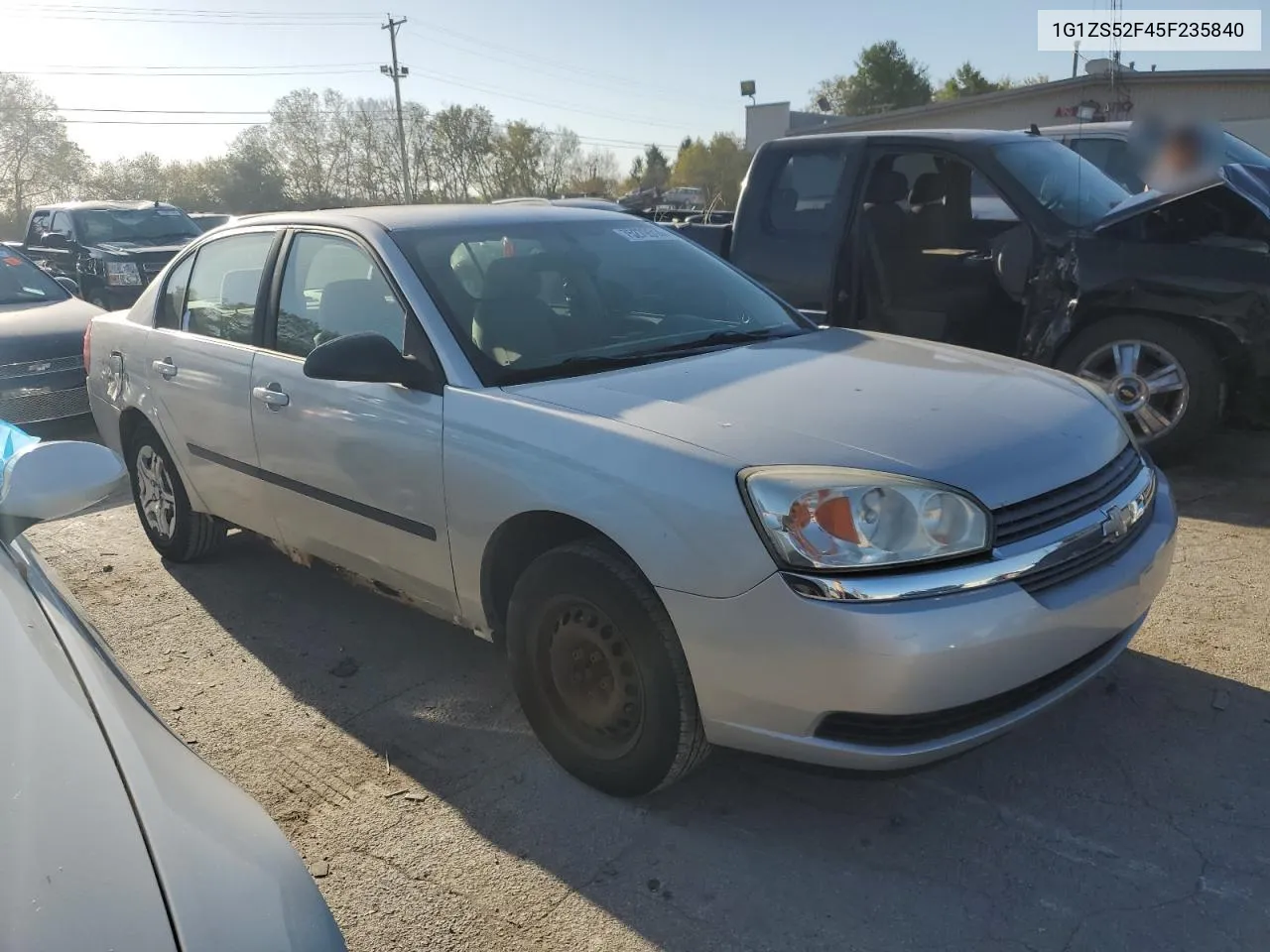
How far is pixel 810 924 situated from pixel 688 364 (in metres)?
1.63

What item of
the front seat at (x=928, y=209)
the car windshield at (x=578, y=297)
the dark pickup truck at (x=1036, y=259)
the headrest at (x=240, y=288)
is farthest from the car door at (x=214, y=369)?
the front seat at (x=928, y=209)

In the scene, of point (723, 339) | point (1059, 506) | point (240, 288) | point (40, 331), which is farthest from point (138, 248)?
point (1059, 506)

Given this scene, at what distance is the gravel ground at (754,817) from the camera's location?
7.86ft

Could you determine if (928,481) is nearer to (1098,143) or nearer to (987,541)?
(987,541)

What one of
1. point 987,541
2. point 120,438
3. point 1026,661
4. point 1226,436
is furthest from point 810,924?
point 1226,436

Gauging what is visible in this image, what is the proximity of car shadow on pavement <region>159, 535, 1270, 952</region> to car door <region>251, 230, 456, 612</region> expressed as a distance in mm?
553

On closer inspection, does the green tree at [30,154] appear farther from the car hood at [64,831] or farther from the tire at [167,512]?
the car hood at [64,831]

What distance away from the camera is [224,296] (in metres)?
4.36

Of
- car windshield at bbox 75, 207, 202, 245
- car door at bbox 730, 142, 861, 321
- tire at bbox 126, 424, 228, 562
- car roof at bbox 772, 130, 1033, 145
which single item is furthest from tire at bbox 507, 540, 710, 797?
car windshield at bbox 75, 207, 202, 245

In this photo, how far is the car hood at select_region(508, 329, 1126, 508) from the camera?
2504 mm

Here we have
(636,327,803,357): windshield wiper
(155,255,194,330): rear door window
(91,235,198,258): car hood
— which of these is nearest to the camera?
(636,327,803,357): windshield wiper

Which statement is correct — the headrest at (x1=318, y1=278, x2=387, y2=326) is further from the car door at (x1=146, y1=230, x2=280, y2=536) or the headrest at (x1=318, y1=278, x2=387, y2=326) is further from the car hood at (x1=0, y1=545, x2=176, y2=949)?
the car hood at (x1=0, y1=545, x2=176, y2=949)

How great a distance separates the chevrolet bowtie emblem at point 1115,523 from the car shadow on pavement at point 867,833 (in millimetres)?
712

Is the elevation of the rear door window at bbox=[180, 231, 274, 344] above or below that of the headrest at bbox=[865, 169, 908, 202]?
below
